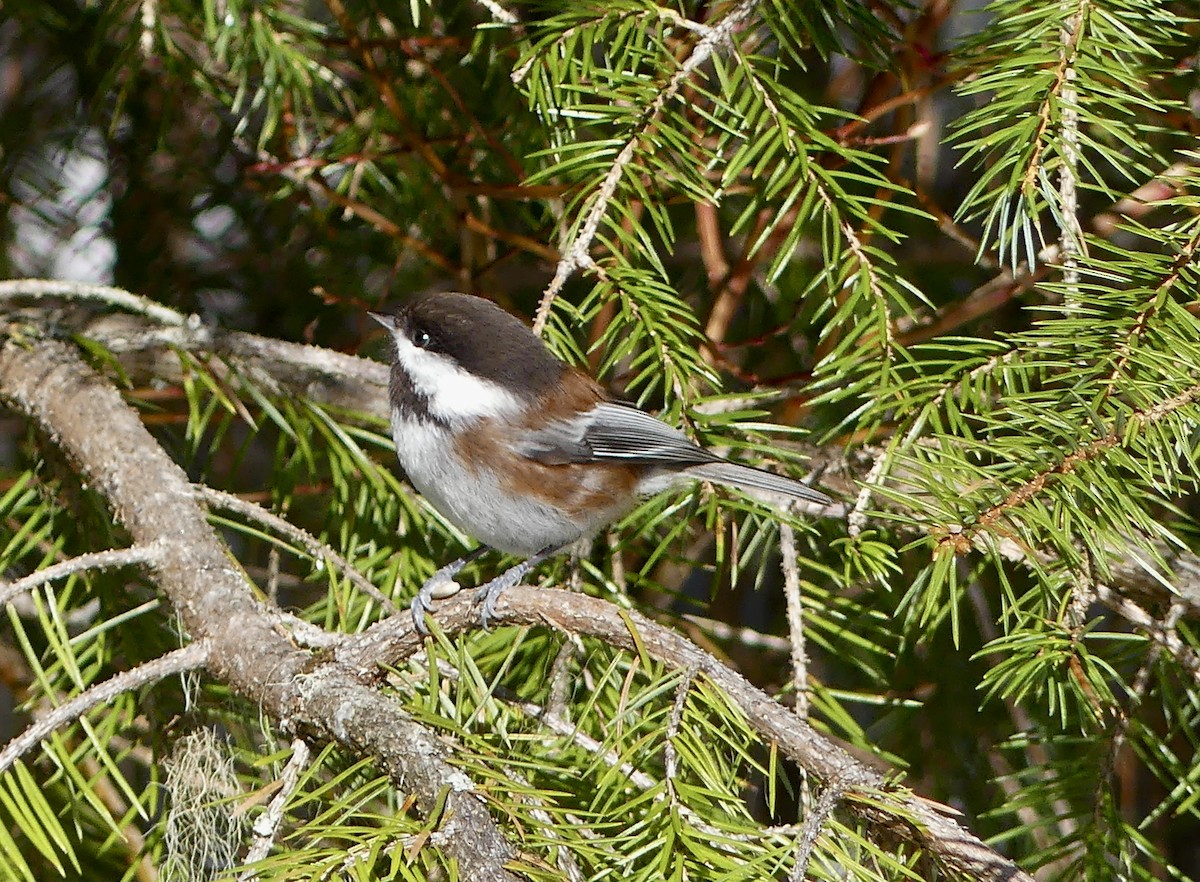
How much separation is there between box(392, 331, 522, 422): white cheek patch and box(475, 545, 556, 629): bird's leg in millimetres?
242

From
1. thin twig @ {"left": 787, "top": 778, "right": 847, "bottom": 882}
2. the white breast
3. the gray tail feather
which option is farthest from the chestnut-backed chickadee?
thin twig @ {"left": 787, "top": 778, "right": 847, "bottom": 882}

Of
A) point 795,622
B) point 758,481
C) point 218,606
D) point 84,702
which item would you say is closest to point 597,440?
point 758,481

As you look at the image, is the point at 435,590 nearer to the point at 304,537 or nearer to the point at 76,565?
the point at 304,537

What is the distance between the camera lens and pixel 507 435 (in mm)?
1805

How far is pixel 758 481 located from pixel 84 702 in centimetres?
81

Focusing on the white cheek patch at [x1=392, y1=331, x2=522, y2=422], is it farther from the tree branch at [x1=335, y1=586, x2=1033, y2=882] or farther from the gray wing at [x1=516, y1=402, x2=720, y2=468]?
the tree branch at [x1=335, y1=586, x2=1033, y2=882]

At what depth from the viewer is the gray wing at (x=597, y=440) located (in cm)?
172

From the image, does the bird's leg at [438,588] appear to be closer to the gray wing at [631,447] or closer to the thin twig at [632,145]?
the gray wing at [631,447]

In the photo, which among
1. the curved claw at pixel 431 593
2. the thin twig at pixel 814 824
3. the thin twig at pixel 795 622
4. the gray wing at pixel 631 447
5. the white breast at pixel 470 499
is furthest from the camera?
the white breast at pixel 470 499

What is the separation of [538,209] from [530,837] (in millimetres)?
1346

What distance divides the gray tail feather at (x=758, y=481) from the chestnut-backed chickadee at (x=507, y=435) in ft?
0.45

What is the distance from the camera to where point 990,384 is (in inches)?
47.6

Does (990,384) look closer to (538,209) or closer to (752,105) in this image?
(752,105)

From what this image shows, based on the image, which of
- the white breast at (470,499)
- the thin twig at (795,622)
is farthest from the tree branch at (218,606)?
the thin twig at (795,622)
